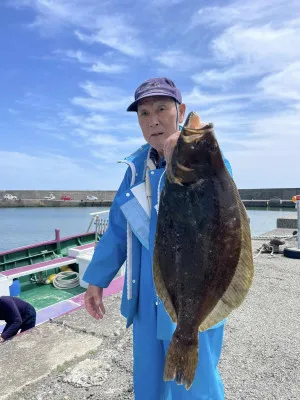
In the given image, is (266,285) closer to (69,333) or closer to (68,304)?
(69,333)

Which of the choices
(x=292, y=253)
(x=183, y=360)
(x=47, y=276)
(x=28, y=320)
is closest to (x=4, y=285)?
(x=47, y=276)

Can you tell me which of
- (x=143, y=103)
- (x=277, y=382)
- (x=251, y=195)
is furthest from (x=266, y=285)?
(x=251, y=195)

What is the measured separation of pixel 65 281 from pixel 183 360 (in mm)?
9442

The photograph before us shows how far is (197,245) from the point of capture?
1741 mm

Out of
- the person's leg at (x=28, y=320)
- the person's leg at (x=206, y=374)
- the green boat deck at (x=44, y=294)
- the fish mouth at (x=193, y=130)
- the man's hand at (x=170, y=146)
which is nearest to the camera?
the fish mouth at (x=193, y=130)

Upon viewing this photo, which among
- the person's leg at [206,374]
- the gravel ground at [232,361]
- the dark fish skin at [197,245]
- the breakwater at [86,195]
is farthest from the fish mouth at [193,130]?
the breakwater at [86,195]

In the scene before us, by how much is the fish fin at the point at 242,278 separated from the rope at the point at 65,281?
9.45 metres

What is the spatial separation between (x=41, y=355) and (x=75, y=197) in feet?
220

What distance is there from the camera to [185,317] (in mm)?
1793

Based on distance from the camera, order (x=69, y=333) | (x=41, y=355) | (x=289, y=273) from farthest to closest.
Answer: (x=289, y=273) → (x=69, y=333) → (x=41, y=355)

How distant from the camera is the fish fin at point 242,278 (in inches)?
66.3

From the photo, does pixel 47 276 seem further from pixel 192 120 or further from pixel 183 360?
pixel 192 120

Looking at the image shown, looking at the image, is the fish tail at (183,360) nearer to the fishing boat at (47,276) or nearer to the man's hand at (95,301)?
the man's hand at (95,301)

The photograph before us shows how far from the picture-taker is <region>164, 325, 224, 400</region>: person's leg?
2174 mm
